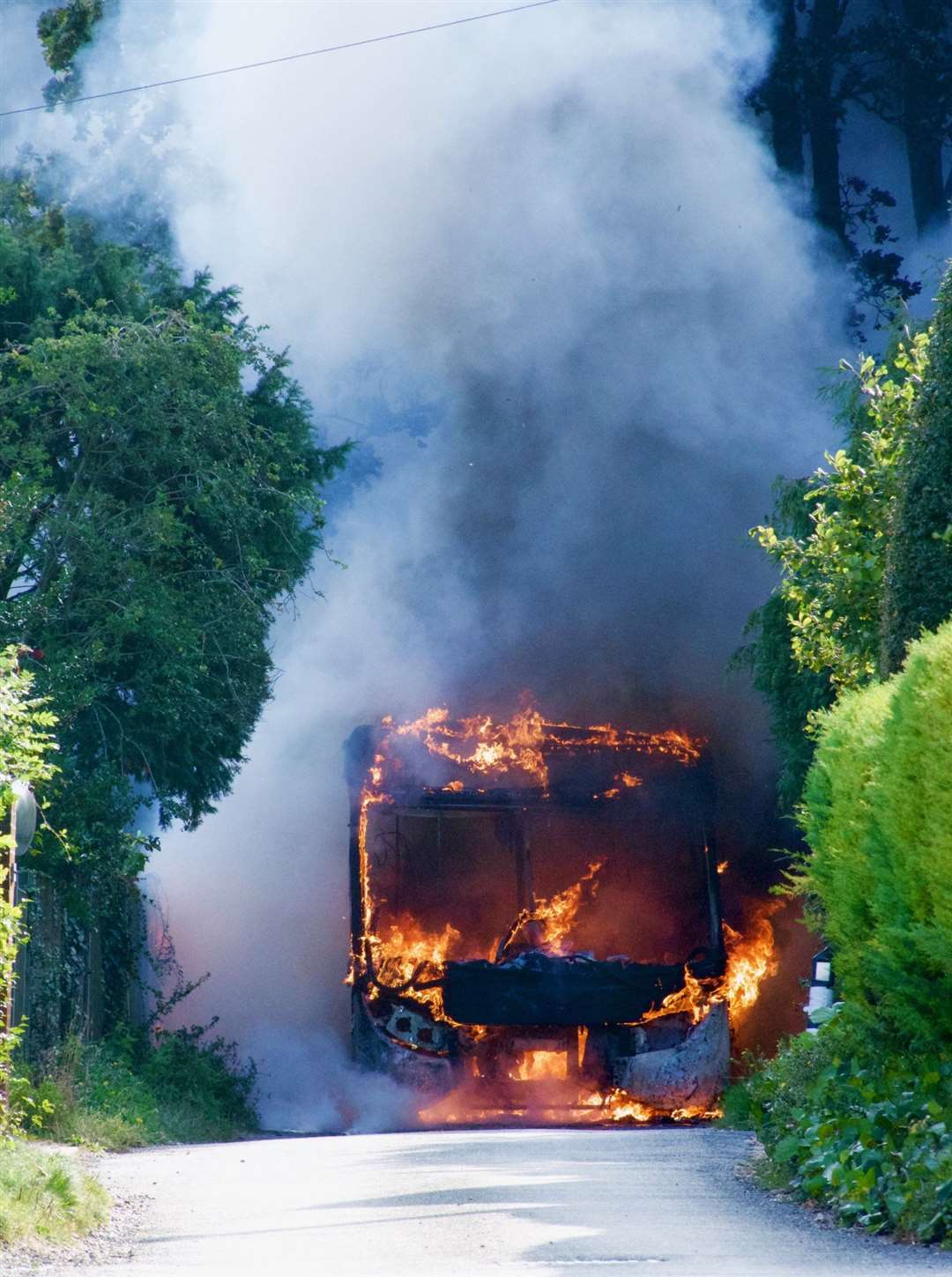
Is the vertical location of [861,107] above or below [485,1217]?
above

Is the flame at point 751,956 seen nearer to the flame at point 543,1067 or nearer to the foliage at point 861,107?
the flame at point 543,1067

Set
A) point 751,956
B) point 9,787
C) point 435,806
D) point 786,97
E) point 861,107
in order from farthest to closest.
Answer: point 861,107 → point 786,97 → point 751,956 → point 435,806 → point 9,787

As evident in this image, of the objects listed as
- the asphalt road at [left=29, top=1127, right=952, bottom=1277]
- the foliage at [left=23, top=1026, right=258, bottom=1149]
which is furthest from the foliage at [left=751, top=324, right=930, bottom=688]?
the foliage at [left=23, top=1026, right=258, bottom=1149]

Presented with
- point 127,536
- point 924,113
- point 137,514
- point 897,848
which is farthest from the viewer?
point 924,113

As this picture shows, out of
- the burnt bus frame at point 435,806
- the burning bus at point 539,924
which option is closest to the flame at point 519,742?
the burning bus at point 539,924

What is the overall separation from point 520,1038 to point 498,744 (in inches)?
153

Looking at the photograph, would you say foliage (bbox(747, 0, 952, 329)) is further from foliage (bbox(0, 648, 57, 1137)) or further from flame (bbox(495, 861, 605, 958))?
foliage (bbox(0, 648, 57, 1137))

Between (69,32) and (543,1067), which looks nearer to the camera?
(543,1067)

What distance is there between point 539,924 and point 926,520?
10383 mm

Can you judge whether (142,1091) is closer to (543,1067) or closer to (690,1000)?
(543,1067)

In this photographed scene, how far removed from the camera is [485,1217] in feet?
22.9

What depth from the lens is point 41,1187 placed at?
7.12m

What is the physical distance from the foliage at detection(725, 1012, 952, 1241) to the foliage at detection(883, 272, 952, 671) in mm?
2260

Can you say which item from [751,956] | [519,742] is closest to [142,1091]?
[519,742]
